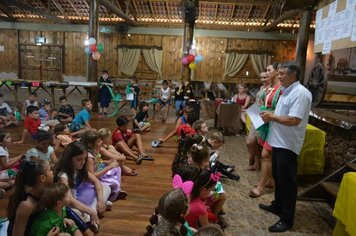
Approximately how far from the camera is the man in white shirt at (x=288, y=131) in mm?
2520

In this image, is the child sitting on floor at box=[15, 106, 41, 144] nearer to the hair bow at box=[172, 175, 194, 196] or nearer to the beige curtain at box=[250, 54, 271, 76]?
the hair bow at box=[172, 175, 194, 196]

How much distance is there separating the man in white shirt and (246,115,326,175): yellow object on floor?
4.33 ft

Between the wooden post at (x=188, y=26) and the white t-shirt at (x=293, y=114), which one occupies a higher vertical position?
the wooden post at (x=188, y=26)

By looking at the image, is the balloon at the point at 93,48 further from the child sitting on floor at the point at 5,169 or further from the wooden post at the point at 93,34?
the child sitting on floor at the point at 5,169

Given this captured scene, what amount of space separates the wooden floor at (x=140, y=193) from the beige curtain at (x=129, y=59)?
755cm

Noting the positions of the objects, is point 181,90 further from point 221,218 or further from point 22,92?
point 22,92

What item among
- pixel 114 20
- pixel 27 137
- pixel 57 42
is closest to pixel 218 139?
pixel 27 137

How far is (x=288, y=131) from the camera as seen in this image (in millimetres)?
2607

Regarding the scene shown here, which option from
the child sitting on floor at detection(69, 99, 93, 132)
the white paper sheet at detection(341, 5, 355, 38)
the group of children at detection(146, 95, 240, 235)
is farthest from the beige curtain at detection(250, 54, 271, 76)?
the white paper sheet at detection(341, 5, 355, 38)

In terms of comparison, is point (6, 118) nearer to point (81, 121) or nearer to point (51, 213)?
point (81, 121)

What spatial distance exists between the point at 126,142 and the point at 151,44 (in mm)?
8910

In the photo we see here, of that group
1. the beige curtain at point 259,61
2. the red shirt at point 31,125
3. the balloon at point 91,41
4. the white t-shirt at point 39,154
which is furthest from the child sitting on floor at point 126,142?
the beige curtain at point 259,61

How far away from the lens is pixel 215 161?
301 centimetres

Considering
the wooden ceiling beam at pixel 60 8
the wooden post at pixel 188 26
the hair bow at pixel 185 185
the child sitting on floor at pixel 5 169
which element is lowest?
the child sitting on floor at pixel 5 169
